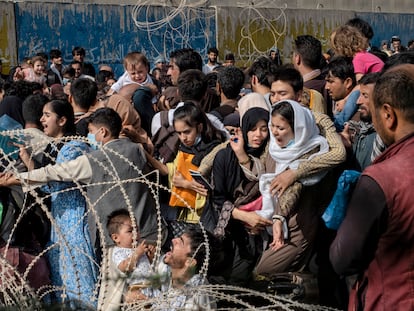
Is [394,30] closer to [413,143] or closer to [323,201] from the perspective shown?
[323,201]

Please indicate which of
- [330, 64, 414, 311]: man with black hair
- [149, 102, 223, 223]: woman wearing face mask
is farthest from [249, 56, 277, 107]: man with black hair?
[330, 64, 414, 311]: man with black hair

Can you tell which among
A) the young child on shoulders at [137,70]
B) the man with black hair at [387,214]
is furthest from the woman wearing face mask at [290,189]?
the young child on shoulders at [137,70]

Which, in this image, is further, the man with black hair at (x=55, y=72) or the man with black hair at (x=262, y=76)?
the man with black hair at (x=55, y=72)

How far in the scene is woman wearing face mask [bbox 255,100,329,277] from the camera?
482 cm

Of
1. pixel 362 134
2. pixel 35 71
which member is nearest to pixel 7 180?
pixel 362 134

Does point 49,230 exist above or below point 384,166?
below

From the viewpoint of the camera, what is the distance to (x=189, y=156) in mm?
5383

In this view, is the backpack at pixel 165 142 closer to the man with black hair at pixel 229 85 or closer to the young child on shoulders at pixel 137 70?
the man with black hair at pixel 229 85

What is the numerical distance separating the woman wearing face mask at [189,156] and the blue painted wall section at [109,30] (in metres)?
11.8

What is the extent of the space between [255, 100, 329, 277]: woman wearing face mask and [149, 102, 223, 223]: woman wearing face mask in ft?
1.66

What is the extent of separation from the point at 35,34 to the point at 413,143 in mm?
14764

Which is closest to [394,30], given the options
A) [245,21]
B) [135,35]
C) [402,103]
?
[245,21]

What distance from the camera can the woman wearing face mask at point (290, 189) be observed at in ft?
15.8

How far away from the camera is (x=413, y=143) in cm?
292
